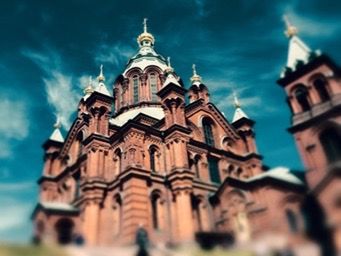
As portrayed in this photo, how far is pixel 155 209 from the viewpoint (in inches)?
999

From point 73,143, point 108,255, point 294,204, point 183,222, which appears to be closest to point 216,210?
point 183,222

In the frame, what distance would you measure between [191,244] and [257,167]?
15.0m

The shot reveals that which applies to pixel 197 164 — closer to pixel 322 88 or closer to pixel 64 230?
pixel 322 88

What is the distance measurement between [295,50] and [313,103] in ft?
13.4

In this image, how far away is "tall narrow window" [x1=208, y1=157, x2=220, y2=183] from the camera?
29609 mm

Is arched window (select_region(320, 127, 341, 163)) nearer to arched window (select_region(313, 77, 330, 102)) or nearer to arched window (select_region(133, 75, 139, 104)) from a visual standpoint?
arched window (select_region(313, 77, 330, 102))

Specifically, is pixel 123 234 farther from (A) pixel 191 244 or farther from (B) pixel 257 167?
(B) pixel 257 167

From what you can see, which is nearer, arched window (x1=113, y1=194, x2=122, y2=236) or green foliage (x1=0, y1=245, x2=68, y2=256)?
green foliage (x1=0, y1=245, x2=68, y2=256)

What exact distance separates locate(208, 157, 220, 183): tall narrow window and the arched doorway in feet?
40.3

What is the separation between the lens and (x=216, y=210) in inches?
1024

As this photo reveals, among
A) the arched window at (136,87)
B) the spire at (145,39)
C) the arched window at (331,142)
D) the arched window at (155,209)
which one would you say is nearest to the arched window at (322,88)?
the arched window at (331,142)

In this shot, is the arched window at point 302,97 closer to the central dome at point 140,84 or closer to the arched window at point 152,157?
the arched window at point 152,157

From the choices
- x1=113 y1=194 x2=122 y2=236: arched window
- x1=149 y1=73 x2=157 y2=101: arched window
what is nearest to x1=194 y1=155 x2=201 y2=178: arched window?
x1=113 y1=194 x2=122 y2=236: arched window

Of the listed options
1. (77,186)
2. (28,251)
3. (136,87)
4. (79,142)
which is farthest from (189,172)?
(136,87)
